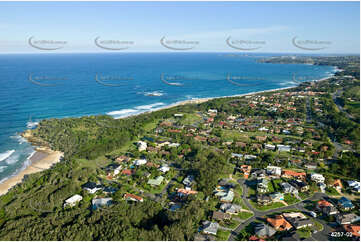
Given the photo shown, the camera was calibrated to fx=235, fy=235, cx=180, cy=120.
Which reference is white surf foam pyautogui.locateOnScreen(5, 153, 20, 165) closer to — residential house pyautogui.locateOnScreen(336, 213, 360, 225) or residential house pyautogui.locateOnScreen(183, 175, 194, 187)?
residential house pyautogui.locateOnScreen(183, 175, 194, 187)

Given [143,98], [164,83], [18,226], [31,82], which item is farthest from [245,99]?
[31,82]

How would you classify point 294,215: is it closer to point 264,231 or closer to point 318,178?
point 264,231

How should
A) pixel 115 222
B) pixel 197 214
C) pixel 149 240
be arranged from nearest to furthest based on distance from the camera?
pixel 149 240, pixel 115 222, pixel 197 214

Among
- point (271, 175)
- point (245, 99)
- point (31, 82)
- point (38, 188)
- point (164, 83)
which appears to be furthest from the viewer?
point (164, 83)

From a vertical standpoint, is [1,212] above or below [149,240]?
below

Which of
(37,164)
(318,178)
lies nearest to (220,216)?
(318,178)

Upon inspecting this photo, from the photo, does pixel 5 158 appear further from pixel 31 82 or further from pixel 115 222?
pixel 31 82
